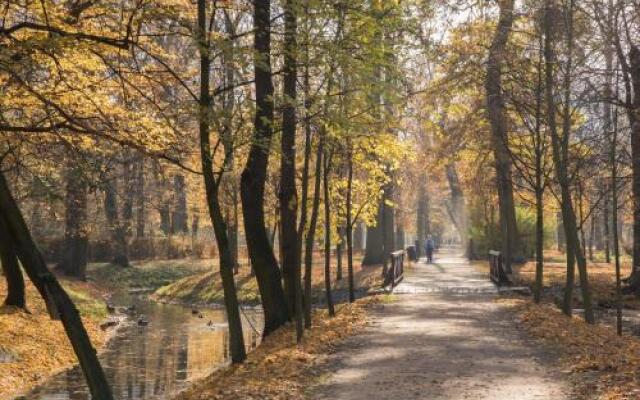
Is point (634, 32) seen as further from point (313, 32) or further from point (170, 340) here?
point (170, 340)

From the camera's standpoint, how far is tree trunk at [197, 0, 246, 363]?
10828 millimetres

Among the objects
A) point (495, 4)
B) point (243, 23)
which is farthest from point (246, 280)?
point (495, 4)

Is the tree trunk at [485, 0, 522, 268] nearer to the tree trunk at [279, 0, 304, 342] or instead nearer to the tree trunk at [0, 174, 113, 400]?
the tree trunk at [279, 0, 304, 342]

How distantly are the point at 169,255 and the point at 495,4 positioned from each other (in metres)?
32.1

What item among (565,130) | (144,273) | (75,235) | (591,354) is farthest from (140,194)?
(591,354)

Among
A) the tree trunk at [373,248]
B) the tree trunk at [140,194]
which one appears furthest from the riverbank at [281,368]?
the tree trunk at [140,194]

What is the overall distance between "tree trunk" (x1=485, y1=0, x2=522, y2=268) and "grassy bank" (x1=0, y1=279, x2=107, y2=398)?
10974 millimetres

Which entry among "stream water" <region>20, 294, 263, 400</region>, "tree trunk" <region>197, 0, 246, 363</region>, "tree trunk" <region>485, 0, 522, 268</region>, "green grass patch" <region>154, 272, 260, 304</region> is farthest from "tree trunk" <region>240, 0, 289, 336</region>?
"green grass patch" <region>154, 272, 260, 304</region>

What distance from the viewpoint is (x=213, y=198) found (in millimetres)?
11547

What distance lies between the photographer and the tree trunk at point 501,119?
17484 mm

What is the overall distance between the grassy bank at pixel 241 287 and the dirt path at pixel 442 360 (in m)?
8.12

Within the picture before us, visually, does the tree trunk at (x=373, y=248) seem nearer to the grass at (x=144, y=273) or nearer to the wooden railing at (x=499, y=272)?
the wooden railing at (x=499, y=272)

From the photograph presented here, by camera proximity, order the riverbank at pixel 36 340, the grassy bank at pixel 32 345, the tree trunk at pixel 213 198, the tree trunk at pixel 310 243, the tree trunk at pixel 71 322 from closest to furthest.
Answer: the tree trunk at pixel 71 322, the tree trunk at pixel 213 198, the grassy bank at pixel 32 345, the riverbank at pixel 36 340, the tree trunk at pixel 310 243

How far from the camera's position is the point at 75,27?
12.4m
